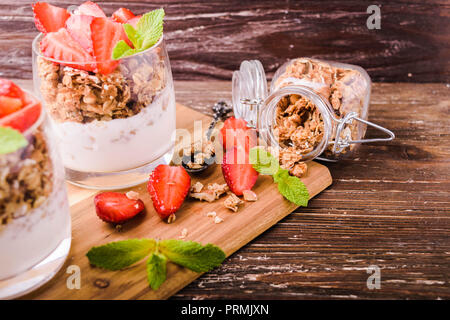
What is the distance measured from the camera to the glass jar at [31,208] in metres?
0.68

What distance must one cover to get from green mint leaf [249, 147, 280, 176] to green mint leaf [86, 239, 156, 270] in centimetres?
37

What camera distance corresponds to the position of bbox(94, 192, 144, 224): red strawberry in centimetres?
94

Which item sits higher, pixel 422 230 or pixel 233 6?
pixel 233 6

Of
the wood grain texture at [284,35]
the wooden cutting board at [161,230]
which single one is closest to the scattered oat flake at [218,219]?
the wooden cutting board at [161,230]

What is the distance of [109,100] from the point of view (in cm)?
91

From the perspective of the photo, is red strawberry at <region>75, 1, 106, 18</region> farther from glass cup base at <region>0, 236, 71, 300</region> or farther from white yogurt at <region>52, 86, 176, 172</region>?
glass cup base at <region>0, 236, 71, 300</region>

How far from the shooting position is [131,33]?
97cm

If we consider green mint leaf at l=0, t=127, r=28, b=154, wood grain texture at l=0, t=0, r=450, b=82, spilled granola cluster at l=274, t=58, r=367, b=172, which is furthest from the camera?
wood grain texture at l=0, t=0, r=450, b=82

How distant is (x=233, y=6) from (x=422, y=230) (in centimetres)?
101

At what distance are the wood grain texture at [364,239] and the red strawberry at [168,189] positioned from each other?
0.18 m

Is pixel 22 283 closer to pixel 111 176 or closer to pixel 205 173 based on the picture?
pixel 111 176

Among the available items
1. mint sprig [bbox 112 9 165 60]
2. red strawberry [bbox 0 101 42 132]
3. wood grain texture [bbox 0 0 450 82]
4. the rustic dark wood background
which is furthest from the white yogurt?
wood grain texture [bbox 0 0 450 82]

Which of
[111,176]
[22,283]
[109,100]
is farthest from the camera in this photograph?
[111,176]
